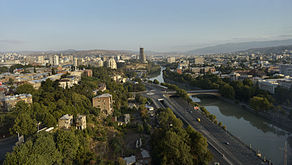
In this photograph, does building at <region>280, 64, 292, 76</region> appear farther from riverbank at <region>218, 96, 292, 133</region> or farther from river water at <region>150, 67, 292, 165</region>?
riverbank at <region>218, 96, 292, 133</region>

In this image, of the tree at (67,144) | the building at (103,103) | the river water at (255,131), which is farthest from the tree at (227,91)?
the tree at (67,144)

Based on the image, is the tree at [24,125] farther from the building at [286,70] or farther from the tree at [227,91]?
the building at [286,70]

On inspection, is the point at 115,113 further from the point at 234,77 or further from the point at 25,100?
the point at 234,77

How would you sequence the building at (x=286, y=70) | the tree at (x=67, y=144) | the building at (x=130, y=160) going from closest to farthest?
the tree at (x=67, y=144) < the building at (x=130, y=160) < the building at (x=286, y=70)

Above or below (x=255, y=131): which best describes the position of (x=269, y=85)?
above

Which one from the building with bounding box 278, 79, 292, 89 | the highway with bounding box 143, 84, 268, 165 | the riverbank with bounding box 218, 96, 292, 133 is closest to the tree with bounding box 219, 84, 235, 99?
the riverbank with bounding box 218, 96, 292, 133

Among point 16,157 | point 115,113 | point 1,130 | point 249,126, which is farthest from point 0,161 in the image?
point 249,126

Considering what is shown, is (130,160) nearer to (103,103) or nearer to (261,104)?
(103,103)

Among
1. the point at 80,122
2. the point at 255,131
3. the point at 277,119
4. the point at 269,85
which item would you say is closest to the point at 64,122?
the point at 80,122
